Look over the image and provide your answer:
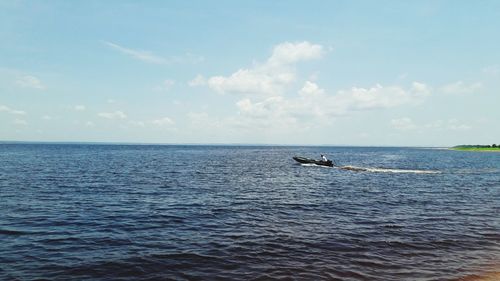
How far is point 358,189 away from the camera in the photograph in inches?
1740

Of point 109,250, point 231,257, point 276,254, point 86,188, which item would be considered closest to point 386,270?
point 276,254

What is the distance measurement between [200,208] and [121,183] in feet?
67.6

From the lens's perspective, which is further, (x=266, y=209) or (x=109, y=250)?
(x=266, y=209)

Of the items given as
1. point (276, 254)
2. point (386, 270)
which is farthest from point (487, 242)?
point (276, 254)

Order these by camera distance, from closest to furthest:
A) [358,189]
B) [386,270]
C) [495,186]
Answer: [386,270] < [358,189] < [495,186]

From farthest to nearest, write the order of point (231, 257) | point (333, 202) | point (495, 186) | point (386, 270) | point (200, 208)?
point (495, 186) < point (333, 202) < point (200, 208) < point (231, 257) < point (386, 270)

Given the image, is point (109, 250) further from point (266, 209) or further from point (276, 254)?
point (266, 209)

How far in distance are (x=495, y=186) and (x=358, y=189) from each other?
21.3m

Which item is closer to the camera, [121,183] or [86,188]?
[86,188]

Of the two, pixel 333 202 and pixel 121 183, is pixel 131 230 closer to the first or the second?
pixel 333 202

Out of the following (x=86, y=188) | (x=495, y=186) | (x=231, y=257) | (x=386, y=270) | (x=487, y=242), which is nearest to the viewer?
(x=386, y=270)

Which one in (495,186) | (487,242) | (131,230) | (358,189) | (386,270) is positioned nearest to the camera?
(386,270)

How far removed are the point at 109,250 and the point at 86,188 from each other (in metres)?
25.5

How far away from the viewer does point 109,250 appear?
18844 mm
